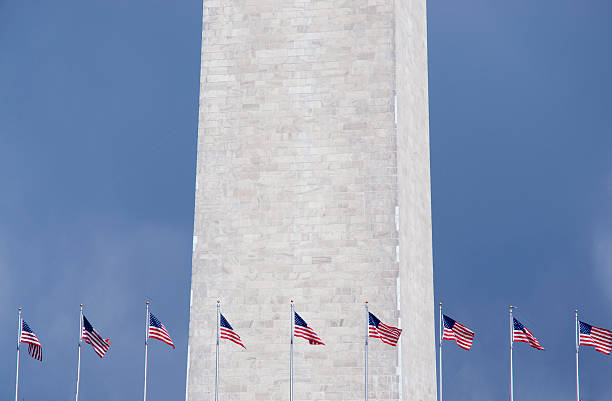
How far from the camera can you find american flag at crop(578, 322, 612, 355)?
37875 mm

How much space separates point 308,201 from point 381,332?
6486 millimetres

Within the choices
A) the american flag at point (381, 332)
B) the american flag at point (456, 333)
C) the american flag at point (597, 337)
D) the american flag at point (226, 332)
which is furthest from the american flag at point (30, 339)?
the american flag at point (597, 337)

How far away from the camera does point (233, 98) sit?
40312 mm

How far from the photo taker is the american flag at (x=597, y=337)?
37875 millimetres

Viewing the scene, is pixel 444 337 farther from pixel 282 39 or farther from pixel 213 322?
pixel 282 39

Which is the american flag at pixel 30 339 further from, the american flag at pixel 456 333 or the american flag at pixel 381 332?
the american flag at pixel 456 333

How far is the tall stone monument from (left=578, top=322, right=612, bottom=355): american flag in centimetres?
623

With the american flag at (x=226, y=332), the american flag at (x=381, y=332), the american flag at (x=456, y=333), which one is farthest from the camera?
the american flag at (x=456, y=333)

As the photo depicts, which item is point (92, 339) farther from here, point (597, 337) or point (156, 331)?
point (597, 337)

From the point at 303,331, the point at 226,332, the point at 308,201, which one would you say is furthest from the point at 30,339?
the point at 308,201

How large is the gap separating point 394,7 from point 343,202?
787 cm

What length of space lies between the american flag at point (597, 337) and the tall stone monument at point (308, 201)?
623cm

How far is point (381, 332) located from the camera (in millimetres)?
34625

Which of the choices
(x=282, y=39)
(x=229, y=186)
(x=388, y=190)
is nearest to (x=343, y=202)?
(x=388, y=190)
